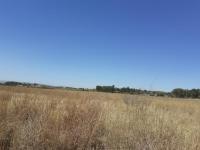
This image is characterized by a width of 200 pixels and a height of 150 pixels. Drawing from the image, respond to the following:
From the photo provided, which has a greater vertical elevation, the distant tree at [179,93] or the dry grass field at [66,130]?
the distant tree at [179,93]

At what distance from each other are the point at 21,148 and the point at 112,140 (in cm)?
222

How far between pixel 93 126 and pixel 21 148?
1.76 metres

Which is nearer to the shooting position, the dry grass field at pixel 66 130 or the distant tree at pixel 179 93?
the dry grass field at pixel 66 130

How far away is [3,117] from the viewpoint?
638 centimetres

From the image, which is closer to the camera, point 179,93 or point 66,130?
point 66,130

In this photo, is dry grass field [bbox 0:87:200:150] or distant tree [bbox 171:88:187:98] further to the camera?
distant tree [bbox 171:88:187:98]

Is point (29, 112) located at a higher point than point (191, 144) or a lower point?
higher

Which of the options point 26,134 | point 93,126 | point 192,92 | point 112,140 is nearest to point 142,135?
point 112,140

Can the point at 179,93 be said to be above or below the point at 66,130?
above

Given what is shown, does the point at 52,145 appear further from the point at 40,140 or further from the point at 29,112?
the point at 29,112

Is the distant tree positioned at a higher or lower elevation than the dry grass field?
higher

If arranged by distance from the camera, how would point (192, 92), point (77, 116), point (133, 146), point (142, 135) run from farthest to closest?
point (192, 92) < point (142, 135) < point (77, 116) < point (133, 146)

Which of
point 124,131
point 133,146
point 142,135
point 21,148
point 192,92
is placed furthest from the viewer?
point 192,92

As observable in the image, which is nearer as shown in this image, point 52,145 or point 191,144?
point 52,145
